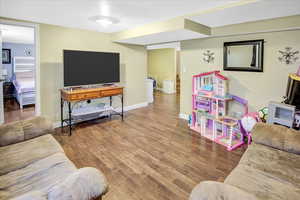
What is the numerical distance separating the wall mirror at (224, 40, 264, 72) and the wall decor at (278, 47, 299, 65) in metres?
0.28

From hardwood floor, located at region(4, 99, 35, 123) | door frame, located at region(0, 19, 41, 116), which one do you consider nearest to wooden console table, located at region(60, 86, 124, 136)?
door frame, located at region(0, 19, 41, 116)

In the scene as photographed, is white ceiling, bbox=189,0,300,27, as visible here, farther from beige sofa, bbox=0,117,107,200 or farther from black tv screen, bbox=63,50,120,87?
beige sofa, bbox=0,117,107,200

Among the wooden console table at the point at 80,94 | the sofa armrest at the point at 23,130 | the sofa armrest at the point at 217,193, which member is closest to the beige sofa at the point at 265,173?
the sofa armrest at the point at 217,193

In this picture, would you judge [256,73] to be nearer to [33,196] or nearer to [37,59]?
[33,196]

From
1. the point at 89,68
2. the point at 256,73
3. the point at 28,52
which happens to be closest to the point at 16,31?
the point at 89,68

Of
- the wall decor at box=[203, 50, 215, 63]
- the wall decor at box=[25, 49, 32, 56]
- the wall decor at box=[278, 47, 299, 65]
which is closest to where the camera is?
the wall decor at box=[278, 47, 299, 65]

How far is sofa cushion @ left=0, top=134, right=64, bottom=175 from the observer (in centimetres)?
164

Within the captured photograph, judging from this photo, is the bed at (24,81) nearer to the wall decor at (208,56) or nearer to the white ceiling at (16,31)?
the white ceiling at (16,31)

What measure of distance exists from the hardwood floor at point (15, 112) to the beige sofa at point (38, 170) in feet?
9.54

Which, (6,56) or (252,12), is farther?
(6,56)

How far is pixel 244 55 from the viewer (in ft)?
10.9

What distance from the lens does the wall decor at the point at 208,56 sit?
3.78 meters

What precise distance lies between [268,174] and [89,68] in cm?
361

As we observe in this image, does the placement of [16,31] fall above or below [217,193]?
above
